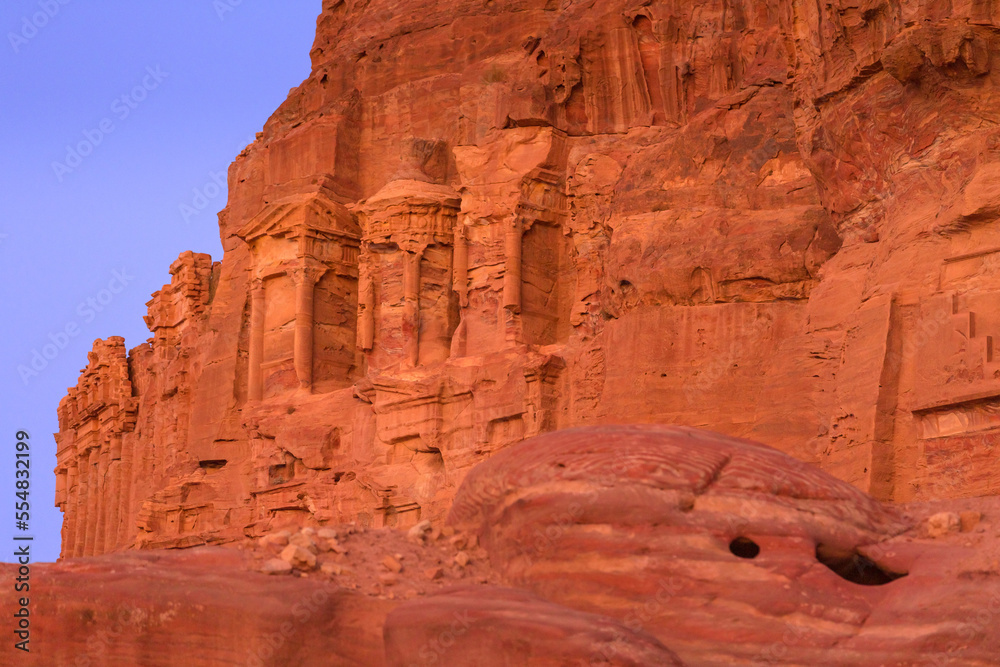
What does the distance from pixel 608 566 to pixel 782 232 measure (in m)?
12.0

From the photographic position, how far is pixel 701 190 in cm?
2288

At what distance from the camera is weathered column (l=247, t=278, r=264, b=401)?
34531mm

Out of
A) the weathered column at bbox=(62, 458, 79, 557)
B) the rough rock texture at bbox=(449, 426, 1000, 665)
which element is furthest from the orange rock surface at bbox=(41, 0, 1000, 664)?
the weathered column at bbox=(62, 458, 79, 557)

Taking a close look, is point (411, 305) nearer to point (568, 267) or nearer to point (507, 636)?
point (568, 267)

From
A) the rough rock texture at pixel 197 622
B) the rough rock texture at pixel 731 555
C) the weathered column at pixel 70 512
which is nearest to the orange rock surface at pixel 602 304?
the rough rock texture at pixel 731 555

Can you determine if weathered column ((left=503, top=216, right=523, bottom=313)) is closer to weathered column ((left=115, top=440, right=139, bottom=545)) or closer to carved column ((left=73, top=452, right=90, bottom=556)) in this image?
weathered column ((left=115, top=440, right=139, bottom=545))

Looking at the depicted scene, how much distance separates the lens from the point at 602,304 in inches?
920

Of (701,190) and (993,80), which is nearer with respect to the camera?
(993,80)

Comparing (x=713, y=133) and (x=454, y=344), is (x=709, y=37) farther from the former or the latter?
(x=454, y=344)

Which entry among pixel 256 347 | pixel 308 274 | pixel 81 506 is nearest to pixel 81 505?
pixel 81 506

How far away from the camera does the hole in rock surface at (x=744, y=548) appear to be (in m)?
10.2

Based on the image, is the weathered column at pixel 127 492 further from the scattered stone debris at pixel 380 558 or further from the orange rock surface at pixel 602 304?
the scattered stone debris at pixel 380 558

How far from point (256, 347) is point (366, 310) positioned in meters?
4.33

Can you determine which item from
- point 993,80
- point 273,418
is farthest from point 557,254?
point 993,80
